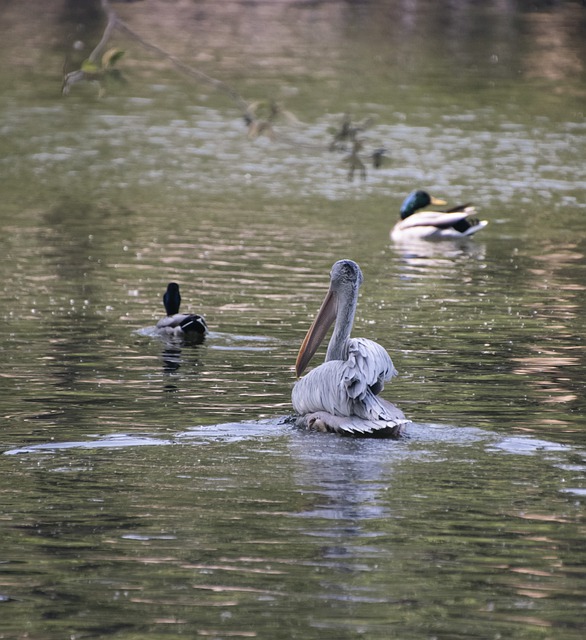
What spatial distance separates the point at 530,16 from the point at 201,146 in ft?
123

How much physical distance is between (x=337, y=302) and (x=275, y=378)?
1485 mm

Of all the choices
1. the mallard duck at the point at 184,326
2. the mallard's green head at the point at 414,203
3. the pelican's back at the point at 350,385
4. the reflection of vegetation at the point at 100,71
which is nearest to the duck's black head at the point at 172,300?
the mallard duck at the point at 184,326

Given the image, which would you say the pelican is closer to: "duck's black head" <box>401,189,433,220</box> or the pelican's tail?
the pelican's tail

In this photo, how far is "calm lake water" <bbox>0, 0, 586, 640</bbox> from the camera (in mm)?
7871

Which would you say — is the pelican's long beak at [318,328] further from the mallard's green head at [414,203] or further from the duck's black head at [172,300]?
the mallard's green head at [414,203]

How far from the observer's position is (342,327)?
478 inches

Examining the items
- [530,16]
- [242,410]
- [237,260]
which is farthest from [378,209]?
[530,16]

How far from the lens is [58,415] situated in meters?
12.0

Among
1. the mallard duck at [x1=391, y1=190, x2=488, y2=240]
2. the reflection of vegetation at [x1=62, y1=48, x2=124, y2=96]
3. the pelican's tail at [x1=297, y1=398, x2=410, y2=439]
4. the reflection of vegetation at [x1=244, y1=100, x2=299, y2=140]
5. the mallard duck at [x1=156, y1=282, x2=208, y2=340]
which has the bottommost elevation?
the mallard duck at [x1=391, y1=190, x2=488, y2=240]

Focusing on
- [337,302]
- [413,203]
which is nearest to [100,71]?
[337,302]

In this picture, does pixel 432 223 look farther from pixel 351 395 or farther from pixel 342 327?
pixel 351 395

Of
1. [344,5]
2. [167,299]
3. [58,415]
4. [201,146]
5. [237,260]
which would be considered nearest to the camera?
[58,415]

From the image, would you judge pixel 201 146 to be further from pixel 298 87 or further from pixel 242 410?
pixel 242 410

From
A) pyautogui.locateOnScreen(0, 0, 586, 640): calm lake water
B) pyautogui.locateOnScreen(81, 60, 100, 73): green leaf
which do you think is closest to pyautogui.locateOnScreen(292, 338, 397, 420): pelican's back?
pyautogui.locateOnScreen(0, 0, 586, 640): calm lake water
